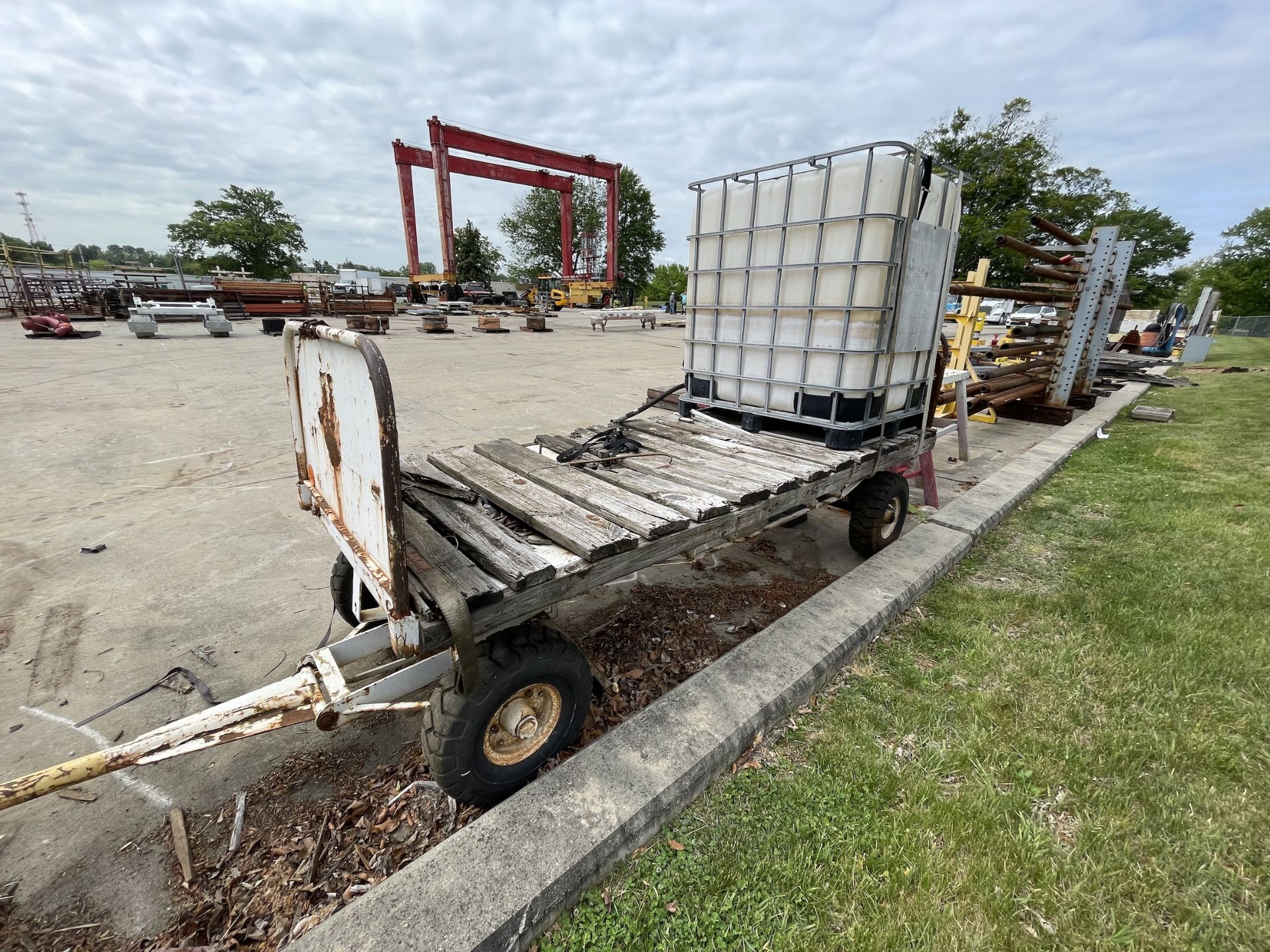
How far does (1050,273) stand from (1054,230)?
0.82 meters

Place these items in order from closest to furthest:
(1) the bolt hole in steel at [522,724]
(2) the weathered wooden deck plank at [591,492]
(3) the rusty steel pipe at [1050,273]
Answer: (1) the bolt hole in steel at [522,724] < (2) the weathered wooden deck plank at [591,492] < (3) the rusty steel pipe at [1050,273]

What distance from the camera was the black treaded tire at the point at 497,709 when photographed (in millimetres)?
1896

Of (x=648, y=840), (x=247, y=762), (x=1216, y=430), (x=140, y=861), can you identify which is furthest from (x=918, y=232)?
(x=1216, y=430)

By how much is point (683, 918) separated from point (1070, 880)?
4.26ft

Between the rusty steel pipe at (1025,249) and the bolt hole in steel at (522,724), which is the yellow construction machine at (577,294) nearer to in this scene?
the rusty steel pipe at (1025,249)

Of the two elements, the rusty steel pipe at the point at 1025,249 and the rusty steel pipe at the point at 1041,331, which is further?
the rusty steel pipe at the point at 1041,331

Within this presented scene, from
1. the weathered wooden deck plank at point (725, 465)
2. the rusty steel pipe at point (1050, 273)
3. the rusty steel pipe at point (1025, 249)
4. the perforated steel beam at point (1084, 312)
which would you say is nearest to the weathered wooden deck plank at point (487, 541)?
the weathered wooden deck plank at point (725, 465)

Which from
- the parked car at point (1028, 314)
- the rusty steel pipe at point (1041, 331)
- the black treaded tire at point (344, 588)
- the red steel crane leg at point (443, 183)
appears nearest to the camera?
A: the black treaded tire at point (344, 588)

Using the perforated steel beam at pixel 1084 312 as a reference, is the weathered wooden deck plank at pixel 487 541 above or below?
below

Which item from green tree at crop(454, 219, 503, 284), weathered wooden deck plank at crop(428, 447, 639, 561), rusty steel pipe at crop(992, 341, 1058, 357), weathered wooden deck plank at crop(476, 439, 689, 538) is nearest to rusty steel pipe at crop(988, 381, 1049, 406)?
rusty steel pipe at crop(992, 341, 1058, 357)

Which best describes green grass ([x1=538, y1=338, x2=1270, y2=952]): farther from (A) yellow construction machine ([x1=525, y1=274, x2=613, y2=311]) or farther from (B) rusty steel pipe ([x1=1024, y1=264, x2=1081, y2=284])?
(A) yellow construction machine ([x1=525, y1=274, x2=613, y2=311])

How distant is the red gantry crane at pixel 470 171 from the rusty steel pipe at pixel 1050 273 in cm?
3043

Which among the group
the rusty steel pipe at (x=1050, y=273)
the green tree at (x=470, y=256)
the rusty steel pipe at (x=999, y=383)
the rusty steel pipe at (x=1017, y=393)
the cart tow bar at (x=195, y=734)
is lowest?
the cart tow bar at (x=195, y=734)

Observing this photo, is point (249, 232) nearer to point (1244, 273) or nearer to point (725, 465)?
point (725, 465)
